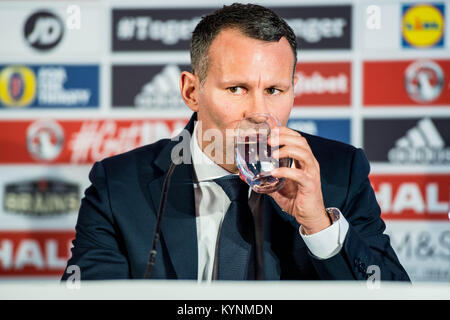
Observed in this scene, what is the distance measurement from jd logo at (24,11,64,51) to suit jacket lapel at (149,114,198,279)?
1.60 meters

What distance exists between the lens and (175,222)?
137cm

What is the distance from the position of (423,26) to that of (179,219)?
186 cm

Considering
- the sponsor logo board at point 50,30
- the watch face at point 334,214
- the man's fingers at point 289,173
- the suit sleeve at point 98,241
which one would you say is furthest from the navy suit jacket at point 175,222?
the sponsor logo board at point 50,30

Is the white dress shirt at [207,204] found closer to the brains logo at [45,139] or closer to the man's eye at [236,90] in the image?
the man's eye at [236,90]

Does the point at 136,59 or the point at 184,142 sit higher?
the point at 136,59

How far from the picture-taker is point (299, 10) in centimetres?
269

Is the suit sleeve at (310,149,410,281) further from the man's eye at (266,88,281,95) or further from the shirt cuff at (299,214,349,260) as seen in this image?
the man's eye at (266,88,281,95)

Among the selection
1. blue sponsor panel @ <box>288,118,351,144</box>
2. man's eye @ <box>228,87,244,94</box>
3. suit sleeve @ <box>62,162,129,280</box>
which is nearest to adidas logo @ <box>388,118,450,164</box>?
blue sponsor panel @ <box>288,118,351,144</box>

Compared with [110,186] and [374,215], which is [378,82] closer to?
[374,215]

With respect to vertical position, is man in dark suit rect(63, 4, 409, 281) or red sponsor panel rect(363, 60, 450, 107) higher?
red sponsor panel rect(363, 60, 450, 107)

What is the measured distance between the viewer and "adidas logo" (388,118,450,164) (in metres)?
2.63

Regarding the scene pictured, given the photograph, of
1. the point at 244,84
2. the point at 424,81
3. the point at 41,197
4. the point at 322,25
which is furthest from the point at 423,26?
the point at 41,197

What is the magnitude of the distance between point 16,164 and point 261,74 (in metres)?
1.97
